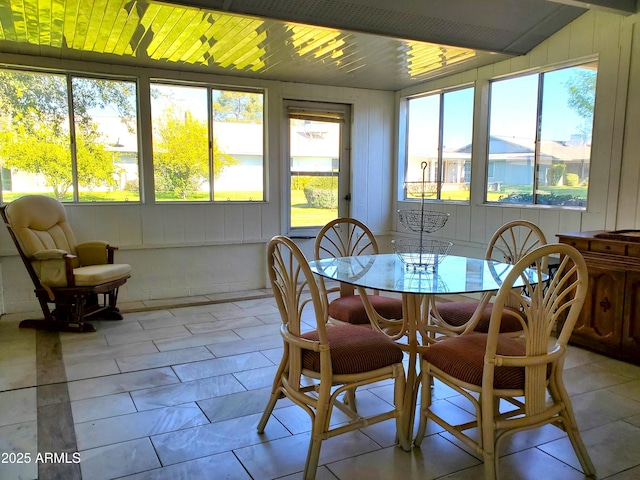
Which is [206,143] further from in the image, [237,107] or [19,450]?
[19,450]

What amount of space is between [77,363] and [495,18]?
3950 mm

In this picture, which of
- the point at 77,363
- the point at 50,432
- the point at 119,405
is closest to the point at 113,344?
the point at 77,363

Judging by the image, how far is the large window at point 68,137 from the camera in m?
4.34

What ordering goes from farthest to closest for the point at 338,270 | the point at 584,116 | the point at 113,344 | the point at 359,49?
1. the point at 359,49
2. the point at 584,116
3. the point at 113,344
4. the point at 338,270

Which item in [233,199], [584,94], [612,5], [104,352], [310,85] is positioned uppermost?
[612,5]

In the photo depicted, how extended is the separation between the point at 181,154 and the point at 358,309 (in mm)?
3165

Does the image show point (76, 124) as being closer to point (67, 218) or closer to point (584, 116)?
point (67, 218)

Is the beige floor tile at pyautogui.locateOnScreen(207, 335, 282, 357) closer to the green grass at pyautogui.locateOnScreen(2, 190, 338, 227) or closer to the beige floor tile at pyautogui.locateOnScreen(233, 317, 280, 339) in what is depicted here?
the beige floor tile at pyautogui.locateOnScreen(233, 317, 280, 339)

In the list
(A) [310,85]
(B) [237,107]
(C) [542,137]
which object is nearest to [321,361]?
(C) [542,137]

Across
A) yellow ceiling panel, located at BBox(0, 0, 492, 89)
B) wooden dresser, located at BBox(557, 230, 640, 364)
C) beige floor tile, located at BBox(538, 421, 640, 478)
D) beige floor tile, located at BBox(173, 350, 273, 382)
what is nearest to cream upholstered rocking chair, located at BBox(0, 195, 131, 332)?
beige floor tile, located at BBox(173, 350, 273, 382)

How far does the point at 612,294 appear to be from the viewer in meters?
3.27

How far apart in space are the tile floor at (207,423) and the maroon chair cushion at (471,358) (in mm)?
429

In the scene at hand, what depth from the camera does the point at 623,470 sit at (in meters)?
2.00

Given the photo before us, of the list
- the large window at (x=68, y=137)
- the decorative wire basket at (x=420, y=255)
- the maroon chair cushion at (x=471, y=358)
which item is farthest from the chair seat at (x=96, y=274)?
the maroon chair cushion at (x=471, y=358)
